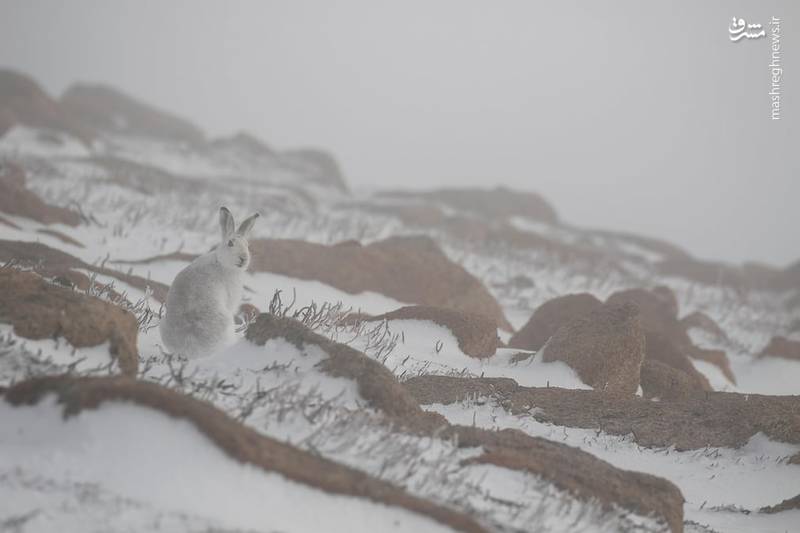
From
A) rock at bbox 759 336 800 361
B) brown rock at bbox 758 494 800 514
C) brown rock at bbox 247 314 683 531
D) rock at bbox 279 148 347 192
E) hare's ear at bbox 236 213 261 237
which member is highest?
rock at bbox 279 148 347 192

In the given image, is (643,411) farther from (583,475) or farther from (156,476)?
(156,476)

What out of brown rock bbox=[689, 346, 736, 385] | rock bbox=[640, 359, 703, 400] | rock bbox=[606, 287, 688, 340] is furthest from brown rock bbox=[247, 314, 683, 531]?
rock bbox=[606, 287, 688, 340]

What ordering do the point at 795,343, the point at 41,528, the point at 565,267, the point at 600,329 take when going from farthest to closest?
1. the point at 565,267
2. the point at 795,343
3. the point at 600,329
4. the point at 41,528

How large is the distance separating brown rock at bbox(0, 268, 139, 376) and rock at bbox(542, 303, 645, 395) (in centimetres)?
452

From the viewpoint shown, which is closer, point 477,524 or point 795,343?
point 477,524

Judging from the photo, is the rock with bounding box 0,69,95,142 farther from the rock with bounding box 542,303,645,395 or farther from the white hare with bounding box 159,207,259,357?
the rock with bounding box 542,303,645,395

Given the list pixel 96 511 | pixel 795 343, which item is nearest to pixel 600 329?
pixel 96 511

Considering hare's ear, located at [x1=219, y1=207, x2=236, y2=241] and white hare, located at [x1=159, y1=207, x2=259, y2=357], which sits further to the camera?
hare's ear, located at [x1=219, y1=207, x2=236, y2=241]

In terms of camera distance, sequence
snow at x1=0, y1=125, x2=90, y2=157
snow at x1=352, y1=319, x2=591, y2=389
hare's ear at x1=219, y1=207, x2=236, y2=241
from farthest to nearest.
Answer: snow at x1=0, y1=125, x2=90, y2=157 → snow at x1=352, y1=319, x2=591, y2=389 → hare's ear at x1=219, y1=207, x2=236, y2=241

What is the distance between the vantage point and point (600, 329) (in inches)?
288

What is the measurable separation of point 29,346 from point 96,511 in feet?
5.35

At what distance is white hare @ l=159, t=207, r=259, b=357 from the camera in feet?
16.3

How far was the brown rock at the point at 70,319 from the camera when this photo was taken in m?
4.11

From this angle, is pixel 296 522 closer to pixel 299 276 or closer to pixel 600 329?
pixel 600 329
